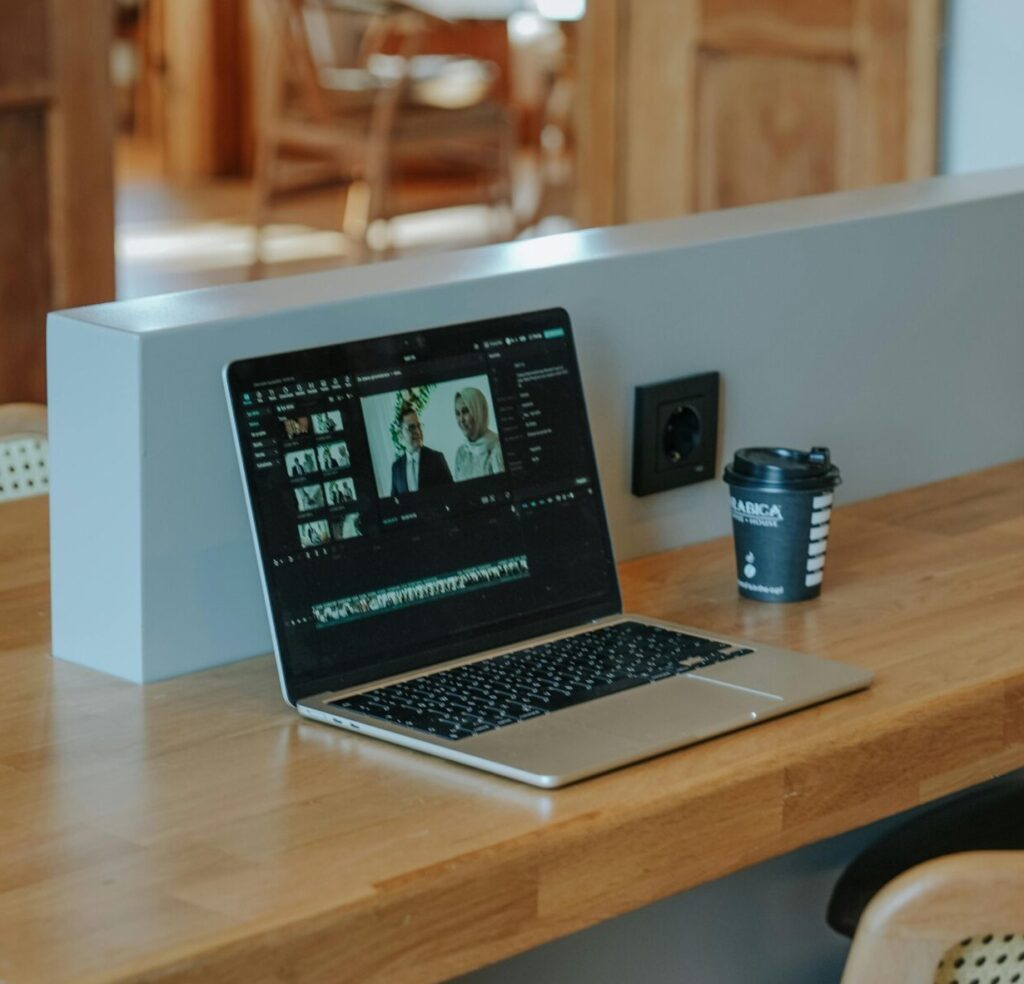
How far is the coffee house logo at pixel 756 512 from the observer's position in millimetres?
1354

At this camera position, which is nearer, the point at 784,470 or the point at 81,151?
the point at 784,470

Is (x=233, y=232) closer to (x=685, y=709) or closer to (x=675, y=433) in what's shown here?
(x=675, y=433)

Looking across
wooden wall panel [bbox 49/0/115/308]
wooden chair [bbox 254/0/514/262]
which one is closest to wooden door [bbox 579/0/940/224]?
wooden wall panel [bbox 49/0/115/308]

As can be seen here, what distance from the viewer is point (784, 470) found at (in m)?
1.35

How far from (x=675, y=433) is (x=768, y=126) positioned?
75.1 inches

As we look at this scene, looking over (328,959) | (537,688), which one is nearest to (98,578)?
(537,688)

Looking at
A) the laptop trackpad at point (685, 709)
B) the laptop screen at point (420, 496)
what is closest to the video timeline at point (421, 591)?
the laptop screen at point (420, 496)

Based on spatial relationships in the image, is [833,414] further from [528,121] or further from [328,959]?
[528,121]

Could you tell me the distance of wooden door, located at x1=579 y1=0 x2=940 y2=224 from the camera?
9.64 ft

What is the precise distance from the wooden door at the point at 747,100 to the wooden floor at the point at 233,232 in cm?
224

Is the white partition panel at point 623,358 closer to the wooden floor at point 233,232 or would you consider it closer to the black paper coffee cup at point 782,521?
the black paper coffee cup at point 782,521

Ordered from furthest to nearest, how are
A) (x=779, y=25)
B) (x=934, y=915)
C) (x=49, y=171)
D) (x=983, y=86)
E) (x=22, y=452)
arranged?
(x=49, y=171), (x=779, y=25), (x=983, y=86), (x=22, y=452), (x=934, y=915)

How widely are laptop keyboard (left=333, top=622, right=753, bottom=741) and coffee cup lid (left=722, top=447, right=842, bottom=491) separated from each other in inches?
6.0

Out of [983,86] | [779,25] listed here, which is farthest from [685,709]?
[779,25]
